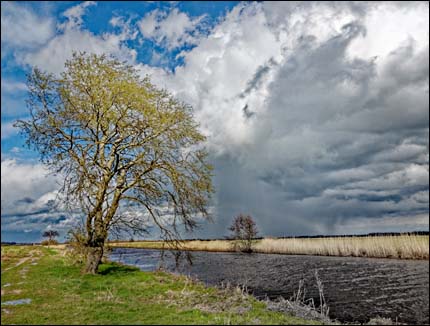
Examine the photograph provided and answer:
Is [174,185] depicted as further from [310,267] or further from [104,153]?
[310,267]

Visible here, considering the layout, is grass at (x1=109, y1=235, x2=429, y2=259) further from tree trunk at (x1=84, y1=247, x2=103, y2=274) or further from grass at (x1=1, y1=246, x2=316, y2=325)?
grass at (x1=1, y1=246, x2=316, y2=325)

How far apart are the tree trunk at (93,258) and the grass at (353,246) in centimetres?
170

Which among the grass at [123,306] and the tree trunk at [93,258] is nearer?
the grass at [123,306]

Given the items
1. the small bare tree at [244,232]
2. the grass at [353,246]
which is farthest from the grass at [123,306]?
the small bare tree at [244,232]

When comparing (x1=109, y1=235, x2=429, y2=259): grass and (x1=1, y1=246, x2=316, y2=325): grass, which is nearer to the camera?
(x1=1, y1=246, x2=316, y2=325): grass

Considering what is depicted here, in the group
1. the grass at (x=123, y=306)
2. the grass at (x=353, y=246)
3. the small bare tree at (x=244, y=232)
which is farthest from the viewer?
the small bare tree at (x=244, y=232)

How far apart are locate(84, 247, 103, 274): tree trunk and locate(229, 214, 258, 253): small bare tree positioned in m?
40.4

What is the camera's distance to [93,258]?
2331 centimetres

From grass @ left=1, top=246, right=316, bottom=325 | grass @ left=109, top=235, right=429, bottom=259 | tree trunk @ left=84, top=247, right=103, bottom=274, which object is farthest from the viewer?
grass @ left=109, top=235, right=429, bottom=259

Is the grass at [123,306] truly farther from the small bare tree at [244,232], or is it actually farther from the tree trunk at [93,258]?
the small bare tree at [244,232]

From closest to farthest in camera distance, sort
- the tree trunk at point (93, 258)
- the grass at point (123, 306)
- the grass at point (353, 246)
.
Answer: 1. the grass at point (123, 306)
2. the tree trunk at point (93, 258)
3. the grass at point (353, 246)

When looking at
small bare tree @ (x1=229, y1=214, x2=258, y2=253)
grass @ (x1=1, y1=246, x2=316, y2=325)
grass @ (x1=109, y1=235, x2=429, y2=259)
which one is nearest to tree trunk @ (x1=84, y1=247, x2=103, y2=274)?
grass @ (x1=109, y1=235, x2=429, y2=259)

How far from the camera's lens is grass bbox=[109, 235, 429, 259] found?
34469 millimetres

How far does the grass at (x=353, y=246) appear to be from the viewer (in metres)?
34.5
